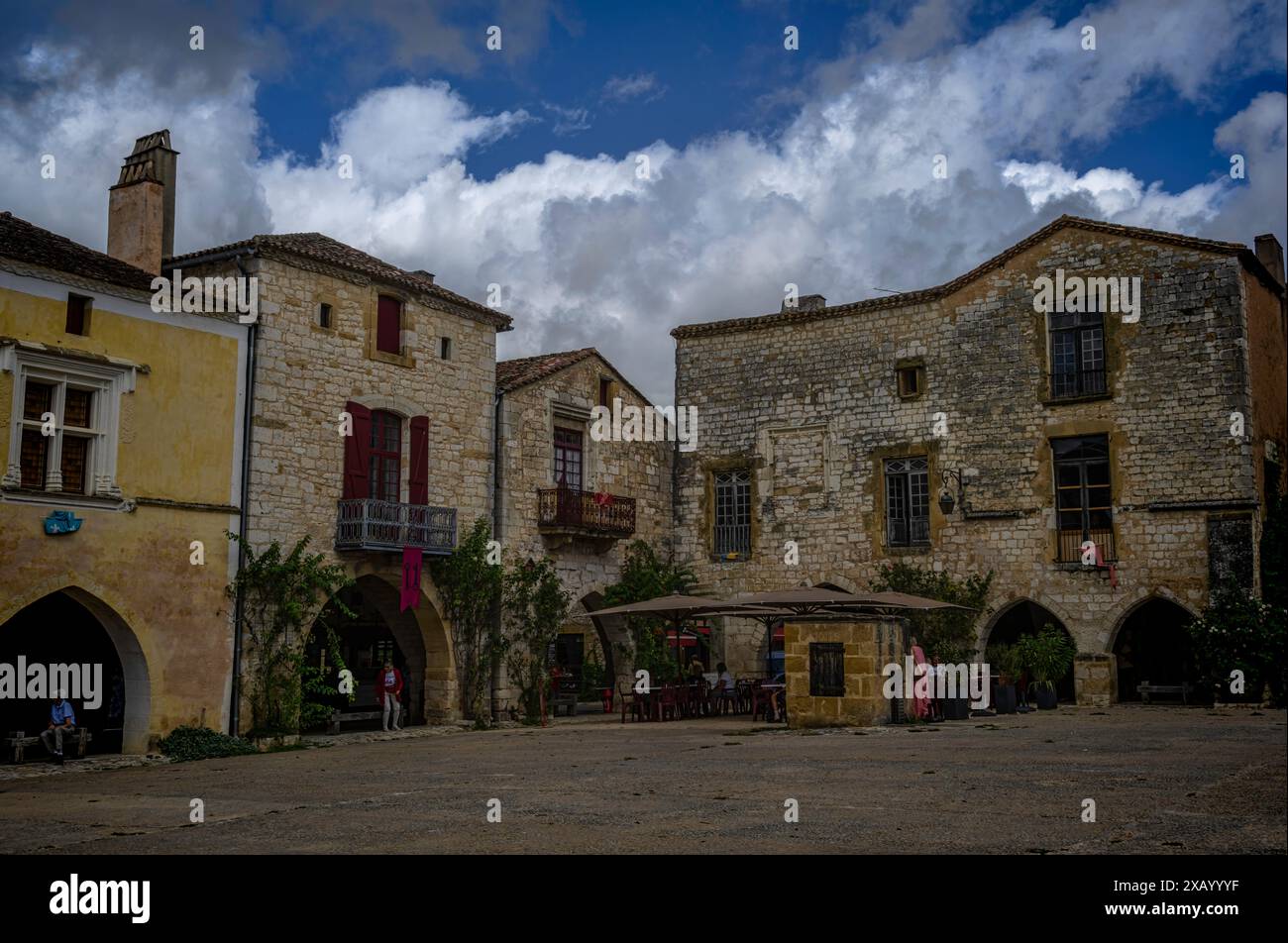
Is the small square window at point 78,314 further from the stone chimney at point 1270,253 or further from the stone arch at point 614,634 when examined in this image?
the stone chimney at point 1270,253

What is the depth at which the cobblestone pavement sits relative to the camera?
8.34 m

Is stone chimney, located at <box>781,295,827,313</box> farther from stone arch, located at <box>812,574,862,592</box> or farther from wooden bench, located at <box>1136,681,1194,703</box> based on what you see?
wooden bench, located at <box>1136,681,1194,703</box>

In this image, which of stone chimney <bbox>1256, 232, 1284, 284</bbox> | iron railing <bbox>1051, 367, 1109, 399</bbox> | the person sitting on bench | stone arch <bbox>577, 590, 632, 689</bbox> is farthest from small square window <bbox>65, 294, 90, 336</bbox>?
stone chimney <bbox>1256, 232, 1284, 284</bbox>

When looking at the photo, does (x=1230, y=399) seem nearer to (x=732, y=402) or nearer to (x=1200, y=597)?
(x=1200, y=597)

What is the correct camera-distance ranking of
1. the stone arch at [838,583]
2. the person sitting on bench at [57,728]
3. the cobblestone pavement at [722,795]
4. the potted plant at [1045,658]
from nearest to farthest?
the cobblestone pavement at [722,795], the person sitting on bench at [57,728], the potted plant at [1045,658], the stone arch at [838,583]

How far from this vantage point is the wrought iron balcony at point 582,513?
25391 mm

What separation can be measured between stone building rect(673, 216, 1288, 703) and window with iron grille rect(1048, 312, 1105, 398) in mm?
42

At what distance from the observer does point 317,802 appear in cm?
1129

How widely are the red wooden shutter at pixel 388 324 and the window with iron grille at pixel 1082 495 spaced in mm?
12767

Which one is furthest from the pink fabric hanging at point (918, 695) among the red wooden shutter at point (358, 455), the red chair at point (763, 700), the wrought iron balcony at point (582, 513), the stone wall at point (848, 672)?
the red wooden shutter at point (358, 455)
